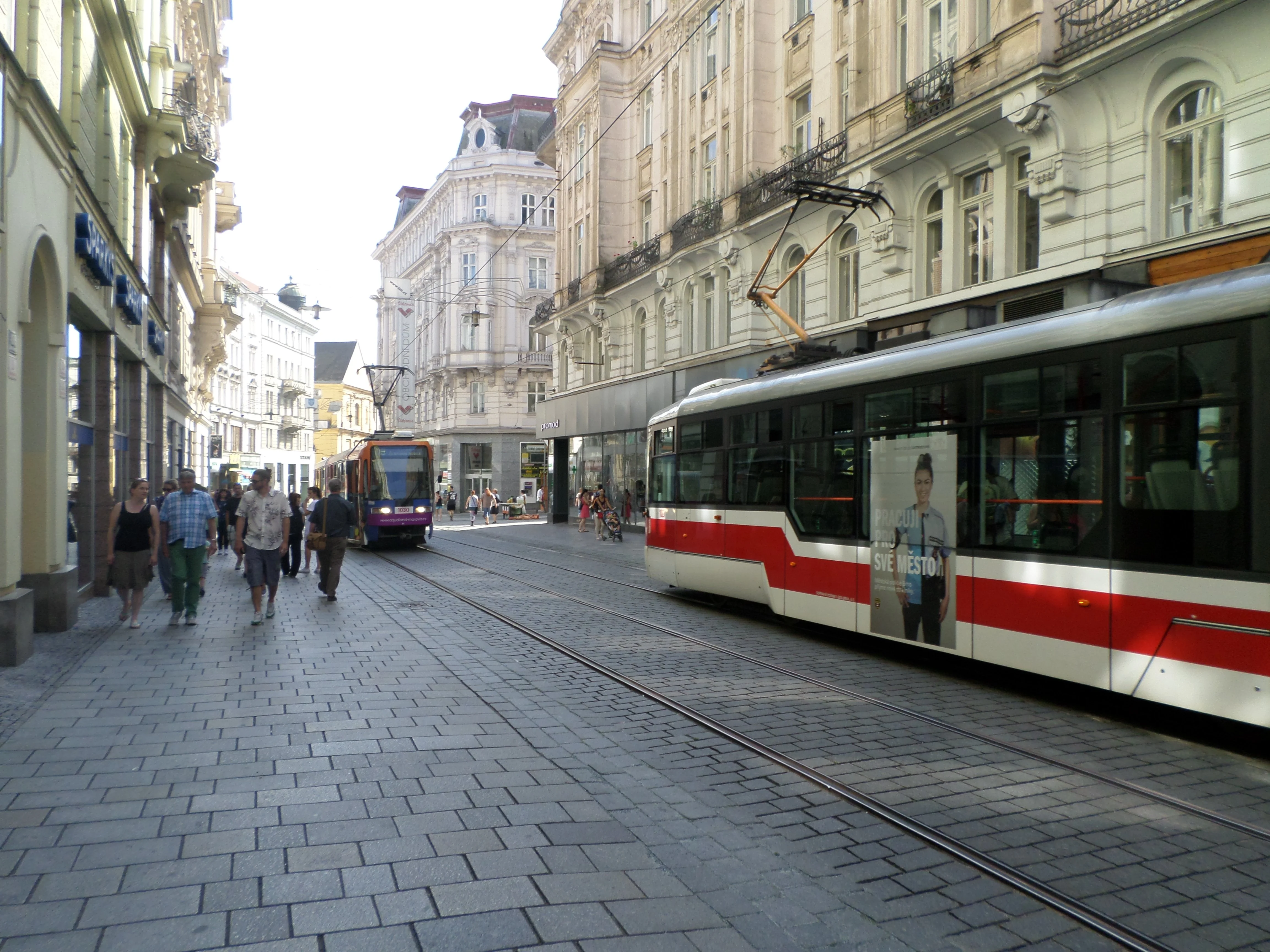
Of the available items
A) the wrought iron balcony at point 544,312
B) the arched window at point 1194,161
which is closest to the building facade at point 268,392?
the wrought iron balcony at point 544,312

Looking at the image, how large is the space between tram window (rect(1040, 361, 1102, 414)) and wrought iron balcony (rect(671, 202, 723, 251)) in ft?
65.7

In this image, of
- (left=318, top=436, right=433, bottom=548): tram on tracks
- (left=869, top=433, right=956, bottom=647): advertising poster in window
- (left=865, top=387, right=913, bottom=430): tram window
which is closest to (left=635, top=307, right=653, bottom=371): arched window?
(left=318, top=436, right=433, bottom=548): tram on tracks

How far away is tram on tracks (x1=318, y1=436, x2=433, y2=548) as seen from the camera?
25.7m

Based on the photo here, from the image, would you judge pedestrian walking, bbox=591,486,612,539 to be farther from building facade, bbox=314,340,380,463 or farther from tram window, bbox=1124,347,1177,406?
building facade, bbox=314,340,380,463

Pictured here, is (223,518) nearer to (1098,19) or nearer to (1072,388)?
(1098,19)

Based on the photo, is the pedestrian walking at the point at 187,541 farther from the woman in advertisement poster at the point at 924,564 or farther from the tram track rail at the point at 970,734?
the woman in advertisement poster at the point at 924,564

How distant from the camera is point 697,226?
27656 mm

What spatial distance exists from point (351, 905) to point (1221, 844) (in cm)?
386

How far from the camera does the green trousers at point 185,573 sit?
36.8ft

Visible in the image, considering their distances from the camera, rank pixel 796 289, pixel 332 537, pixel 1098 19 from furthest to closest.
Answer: pixel 796 289 → pixel 1098 19 → pixel 332 537

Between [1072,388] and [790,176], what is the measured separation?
55.1 feet

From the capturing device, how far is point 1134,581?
656 centimetres

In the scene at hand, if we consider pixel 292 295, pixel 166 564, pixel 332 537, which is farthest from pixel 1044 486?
pixel 292 295

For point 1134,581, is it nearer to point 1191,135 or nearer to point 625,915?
point 625,915
